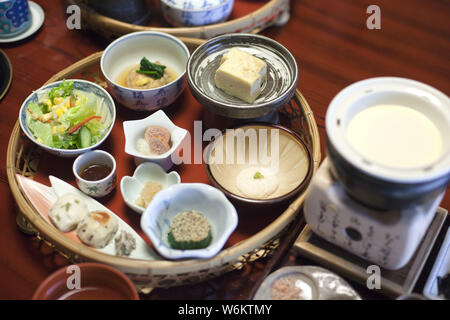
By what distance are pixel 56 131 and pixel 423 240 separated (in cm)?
143

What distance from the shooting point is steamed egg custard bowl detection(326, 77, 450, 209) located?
1.13 meters

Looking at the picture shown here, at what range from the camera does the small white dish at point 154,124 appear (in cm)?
171

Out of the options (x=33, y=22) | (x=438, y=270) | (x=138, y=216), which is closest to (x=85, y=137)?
(x=138, y=216)

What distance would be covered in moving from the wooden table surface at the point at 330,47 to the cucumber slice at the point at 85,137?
371 millimetres

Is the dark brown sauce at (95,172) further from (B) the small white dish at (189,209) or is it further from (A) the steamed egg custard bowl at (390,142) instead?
(A) the steamed egg custard bowl at (390,142)

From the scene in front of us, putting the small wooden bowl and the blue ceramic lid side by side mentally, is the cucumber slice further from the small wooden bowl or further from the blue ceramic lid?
the blue ceramic lid

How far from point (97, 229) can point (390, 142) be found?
0.97 meters

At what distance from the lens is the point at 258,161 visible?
1836mm

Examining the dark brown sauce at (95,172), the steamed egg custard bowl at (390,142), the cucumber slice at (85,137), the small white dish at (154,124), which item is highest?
the steamed egg custard bowl at (390,142)

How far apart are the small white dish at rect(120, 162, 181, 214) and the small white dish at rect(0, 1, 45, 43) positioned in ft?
4.05

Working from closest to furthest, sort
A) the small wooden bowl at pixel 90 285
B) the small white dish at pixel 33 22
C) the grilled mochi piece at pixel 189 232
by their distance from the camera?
the small wooden bowl at pixel 90 285, the grilled mochi piece at pixel 189 232, the small white dish at pixel 33 22

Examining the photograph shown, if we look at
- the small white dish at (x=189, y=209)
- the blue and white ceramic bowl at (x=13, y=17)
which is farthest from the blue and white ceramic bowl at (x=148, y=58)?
the blue and white ceramic bowl at (x=13, y=17)

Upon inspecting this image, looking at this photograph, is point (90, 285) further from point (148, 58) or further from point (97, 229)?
point (148, 58)
